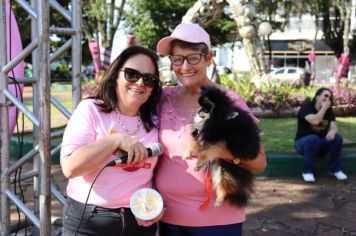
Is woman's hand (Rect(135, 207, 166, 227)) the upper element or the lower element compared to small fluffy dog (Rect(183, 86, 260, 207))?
lower

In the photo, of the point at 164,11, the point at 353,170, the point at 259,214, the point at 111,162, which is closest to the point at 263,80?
the point at 353,170

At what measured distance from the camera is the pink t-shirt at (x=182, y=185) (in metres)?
2.36

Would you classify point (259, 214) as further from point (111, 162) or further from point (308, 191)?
point (111, 162)

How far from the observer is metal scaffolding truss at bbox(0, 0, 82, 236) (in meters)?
2.83

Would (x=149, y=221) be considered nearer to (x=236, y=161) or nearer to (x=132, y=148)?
(x=132, y=148)

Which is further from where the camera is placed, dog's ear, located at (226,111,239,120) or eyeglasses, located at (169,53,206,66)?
eyeglasses, located at (169,53,206,66)

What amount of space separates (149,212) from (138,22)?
28181 millimetres

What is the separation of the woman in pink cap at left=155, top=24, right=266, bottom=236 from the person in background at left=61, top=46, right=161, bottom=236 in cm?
9

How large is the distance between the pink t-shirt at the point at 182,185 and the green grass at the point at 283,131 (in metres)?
5.16

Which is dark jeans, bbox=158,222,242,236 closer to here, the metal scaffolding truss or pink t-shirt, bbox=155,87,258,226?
pink t-shirt, bbox=155,87,258,226

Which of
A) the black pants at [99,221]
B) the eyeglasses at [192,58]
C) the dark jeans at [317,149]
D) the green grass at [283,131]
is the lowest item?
the green grass at [283,131]

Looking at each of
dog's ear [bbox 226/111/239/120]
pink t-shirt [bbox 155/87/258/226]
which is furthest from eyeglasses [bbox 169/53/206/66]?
dog's ear [bbox 226/111/239/120]

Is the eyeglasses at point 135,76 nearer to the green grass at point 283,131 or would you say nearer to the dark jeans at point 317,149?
the dark jeans at point 317,149

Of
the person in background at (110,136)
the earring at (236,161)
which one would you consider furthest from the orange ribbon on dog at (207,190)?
the person in background at (110,136)
